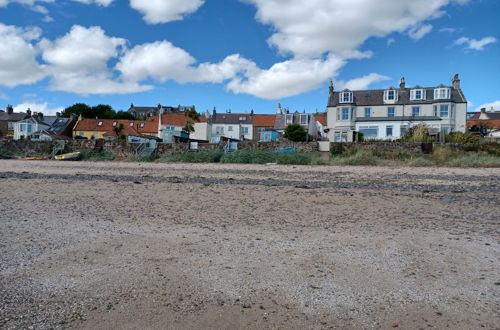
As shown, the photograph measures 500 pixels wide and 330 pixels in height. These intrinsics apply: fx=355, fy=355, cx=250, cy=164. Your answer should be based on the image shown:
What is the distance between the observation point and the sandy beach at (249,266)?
3.11 metres

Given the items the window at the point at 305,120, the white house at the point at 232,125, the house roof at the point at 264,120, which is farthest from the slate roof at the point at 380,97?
the white house at the point at 232,125

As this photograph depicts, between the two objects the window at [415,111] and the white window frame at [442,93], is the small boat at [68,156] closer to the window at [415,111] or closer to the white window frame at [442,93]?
the window at [415,111]

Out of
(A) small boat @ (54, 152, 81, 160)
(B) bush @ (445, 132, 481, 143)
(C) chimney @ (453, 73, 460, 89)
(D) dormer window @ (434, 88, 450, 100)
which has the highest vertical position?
(C) chimney @ (453, 73, 460, 89)

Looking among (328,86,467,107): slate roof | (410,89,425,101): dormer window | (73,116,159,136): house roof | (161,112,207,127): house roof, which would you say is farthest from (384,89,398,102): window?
(73,116,159,136): house roof

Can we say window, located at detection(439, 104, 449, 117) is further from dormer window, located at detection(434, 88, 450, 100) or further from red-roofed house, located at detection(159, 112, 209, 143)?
red-roofed house, located at detection(159, 112, 209, 143)

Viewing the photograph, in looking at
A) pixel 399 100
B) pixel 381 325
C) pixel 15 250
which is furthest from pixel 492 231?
pixel 399 100

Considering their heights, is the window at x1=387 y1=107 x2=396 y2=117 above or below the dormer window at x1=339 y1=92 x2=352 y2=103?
below

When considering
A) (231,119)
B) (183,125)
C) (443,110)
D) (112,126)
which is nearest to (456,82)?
(443,110)

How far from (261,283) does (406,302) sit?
1.41 meters

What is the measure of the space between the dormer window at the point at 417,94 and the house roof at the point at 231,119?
33177 mm

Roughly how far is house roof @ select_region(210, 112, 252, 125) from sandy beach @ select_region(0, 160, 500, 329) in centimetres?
6406

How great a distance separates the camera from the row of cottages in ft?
144

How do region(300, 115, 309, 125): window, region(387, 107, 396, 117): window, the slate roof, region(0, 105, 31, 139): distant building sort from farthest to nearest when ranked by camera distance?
region(0, 105, 31, 139): distant building, region(300, 115, 309, 125): window, region(387, 107, 396, 117): window, the slate roof

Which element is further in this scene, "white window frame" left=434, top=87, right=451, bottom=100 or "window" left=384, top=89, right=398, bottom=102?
"window" left=384, top=89, right=398, bottom=102
